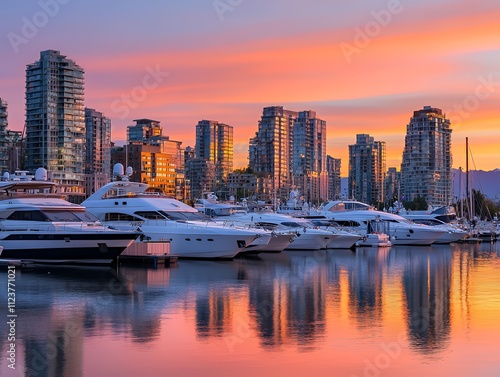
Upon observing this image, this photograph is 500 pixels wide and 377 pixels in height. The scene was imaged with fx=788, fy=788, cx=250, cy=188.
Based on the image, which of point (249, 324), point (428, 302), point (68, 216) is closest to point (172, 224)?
point (68, 216)

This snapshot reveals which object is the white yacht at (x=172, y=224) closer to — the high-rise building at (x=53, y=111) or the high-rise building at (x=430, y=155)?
the high-rise building at (x=53, y=111)

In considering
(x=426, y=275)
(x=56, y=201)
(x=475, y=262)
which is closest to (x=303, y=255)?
(x=475, y=262)

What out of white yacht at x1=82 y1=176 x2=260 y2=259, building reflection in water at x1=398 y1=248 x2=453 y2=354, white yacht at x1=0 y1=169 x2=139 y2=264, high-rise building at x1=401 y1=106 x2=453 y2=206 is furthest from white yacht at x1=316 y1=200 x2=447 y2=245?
high-rise building at x1=401 y1=106 x2=453 y2=206

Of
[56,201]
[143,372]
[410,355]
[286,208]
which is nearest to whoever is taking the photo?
[143,372]

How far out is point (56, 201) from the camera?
35219 millimetres

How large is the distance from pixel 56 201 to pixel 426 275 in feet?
54.4

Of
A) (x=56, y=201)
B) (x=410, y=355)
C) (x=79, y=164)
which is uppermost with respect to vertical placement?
(x=79, y=164)

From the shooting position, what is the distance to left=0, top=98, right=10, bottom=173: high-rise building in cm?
15950

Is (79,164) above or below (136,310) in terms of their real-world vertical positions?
above

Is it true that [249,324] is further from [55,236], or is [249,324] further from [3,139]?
[3,139]

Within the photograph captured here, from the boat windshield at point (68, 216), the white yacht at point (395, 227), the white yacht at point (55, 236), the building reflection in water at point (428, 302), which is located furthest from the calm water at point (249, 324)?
the white yacht at point (395, 227)

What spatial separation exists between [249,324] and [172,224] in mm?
20551

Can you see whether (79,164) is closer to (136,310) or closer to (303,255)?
(303,255)

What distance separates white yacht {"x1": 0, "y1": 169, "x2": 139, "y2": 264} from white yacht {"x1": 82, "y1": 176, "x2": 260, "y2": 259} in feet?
17.3
